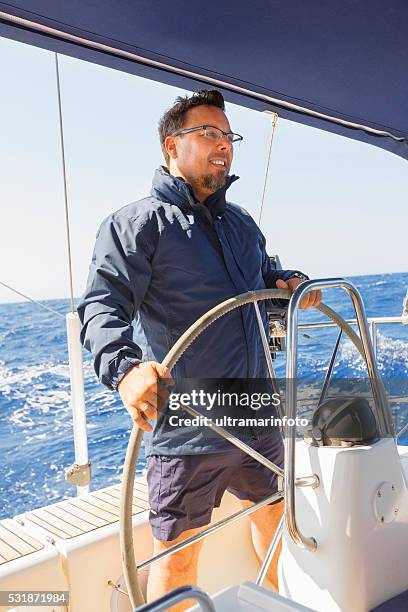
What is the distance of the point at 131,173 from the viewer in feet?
53.0

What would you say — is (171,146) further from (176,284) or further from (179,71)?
(176,284)

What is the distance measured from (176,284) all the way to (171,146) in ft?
1.24

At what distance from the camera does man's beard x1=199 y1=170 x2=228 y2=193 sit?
141 centimetres

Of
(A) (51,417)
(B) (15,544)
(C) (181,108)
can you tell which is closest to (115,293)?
(C) (181,108)

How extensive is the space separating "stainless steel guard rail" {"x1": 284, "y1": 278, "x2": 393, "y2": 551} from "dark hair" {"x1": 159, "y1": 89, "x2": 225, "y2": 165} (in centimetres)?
65

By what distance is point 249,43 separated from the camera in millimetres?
1425

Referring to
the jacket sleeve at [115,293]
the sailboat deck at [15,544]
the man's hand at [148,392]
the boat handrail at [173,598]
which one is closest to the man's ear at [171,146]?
the jacket sleeve at [115,293]

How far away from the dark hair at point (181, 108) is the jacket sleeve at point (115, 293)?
305 mm

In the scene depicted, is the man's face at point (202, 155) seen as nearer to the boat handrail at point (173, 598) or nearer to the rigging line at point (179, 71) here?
the rigging line at point (179, 71)

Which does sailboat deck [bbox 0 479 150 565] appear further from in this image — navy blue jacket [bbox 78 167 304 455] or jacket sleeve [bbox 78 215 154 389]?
jacket sleeve [bbox 78 215 154 389]

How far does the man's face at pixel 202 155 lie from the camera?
1411 millimetres

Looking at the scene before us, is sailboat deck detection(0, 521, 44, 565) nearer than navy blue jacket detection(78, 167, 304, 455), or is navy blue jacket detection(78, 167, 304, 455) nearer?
navy blue jacket detection(78, 167, 304, 455)

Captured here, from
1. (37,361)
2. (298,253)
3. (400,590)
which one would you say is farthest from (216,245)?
(298,253)

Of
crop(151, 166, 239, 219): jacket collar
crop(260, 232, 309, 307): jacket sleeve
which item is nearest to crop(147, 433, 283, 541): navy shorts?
crop(260, 232, 309, 307): jacket sleeve
